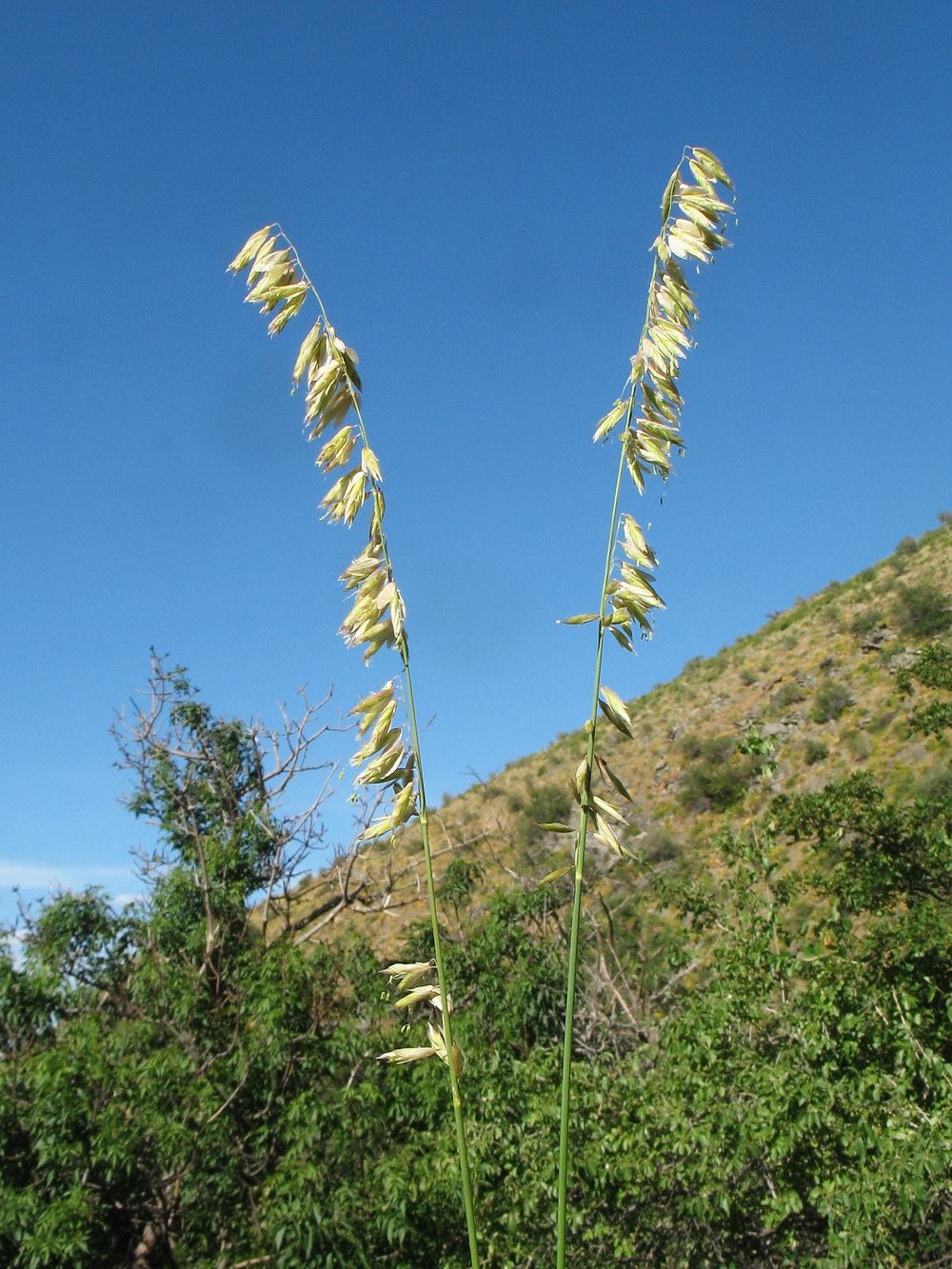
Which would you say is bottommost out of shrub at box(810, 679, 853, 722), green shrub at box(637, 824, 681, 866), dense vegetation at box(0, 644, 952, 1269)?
dense vegetation at box(0, 644, 952, 1269)

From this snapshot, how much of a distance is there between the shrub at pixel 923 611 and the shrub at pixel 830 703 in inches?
102

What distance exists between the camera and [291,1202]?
618 cm

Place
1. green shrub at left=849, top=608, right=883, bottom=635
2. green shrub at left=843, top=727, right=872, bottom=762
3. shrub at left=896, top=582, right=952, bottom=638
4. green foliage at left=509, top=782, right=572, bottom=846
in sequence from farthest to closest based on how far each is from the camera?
1. green shrub at left=849, top=608, right=883, bottom=635
2. shrub at left=896, top=582, right=952, bottom=638
3. green shrub at left=843, top=727, right=872, bottom=762
4. green foliage at left=509, top=782, right=572, bottom=846

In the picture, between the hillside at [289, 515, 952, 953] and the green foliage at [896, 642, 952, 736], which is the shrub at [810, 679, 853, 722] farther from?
the green foliage at [896, 642, 952, 736]

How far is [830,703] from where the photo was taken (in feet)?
84.8

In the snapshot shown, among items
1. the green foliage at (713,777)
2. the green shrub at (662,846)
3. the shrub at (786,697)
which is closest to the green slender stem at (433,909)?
the green shrub at (662,846)

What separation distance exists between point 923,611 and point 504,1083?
23.7m

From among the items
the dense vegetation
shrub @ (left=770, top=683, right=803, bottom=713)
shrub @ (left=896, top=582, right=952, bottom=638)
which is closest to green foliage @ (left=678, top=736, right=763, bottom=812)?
shrub @ (left=770, top=683, right=803, bottom=713)

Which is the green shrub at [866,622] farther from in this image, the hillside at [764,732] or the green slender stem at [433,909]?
the green slender stem at [433,909]

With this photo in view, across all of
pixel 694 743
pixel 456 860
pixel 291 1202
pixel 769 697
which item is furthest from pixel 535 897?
pixel 769 697

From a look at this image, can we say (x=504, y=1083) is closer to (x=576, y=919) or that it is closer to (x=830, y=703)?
(x=576, y=919)

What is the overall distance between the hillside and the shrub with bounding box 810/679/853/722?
0.04 m

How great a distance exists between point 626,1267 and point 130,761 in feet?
23.8

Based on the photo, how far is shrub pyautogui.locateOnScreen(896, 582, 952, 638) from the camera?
2489 cm
